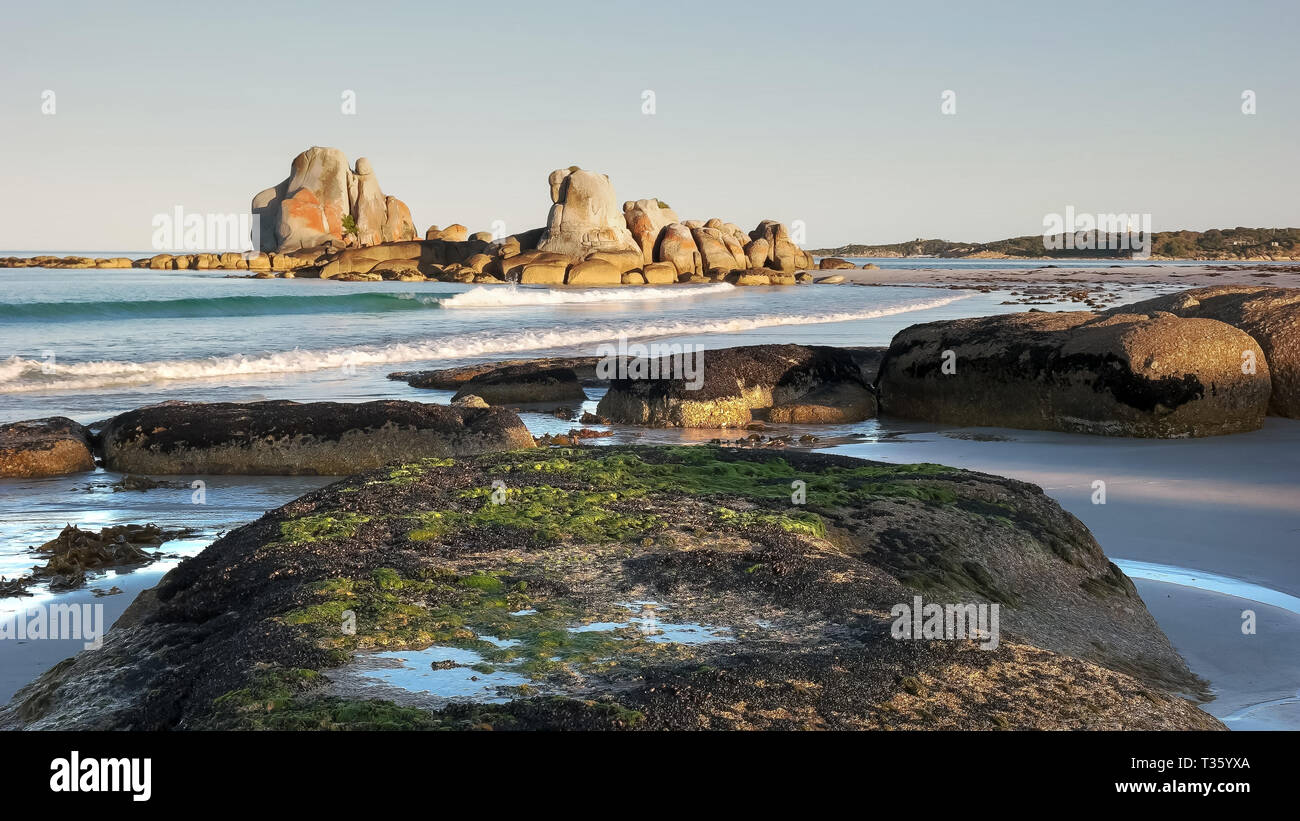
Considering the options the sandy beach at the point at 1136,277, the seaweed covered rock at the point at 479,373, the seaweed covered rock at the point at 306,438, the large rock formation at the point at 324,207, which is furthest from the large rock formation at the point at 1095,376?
the large rock formation at the point at 324,207

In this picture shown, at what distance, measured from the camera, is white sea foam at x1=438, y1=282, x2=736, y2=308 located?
4794 centimetres

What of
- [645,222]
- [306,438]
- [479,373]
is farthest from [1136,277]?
[306,438]

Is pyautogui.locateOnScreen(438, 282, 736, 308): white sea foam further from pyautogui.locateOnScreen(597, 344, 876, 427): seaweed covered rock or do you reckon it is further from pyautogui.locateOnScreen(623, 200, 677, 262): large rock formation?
pyautogui.locateOnScreen(597, 344, 876, 427): seaweed covered rock

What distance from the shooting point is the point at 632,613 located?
10.8 ft

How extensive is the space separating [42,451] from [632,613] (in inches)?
318

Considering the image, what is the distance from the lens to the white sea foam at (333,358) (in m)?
17.9

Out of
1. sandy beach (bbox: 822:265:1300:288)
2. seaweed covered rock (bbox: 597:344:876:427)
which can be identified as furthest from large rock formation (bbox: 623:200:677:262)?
seaweed covered rock (bbox: 597:344:876:427)

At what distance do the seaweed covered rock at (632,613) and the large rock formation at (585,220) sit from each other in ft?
229

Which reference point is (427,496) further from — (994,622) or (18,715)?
(994,622)

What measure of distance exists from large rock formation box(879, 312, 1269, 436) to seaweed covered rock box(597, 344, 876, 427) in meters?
1.02

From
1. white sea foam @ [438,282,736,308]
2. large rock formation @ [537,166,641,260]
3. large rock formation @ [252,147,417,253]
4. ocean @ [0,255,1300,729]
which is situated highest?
large rock formation @ [252,147,417,253]

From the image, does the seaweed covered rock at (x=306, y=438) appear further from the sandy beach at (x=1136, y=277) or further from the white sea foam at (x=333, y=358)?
the sandy beach at (x=1136, y=277)
